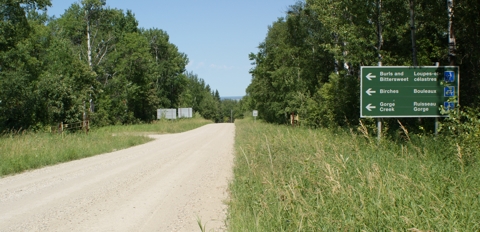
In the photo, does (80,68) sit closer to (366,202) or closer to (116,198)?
(116,198)

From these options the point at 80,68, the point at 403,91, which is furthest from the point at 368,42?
the point at 80,68

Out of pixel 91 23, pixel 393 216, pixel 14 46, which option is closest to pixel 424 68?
pixel 393 216

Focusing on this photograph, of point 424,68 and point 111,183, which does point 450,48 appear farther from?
point 111,183

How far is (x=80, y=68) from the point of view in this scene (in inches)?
1421

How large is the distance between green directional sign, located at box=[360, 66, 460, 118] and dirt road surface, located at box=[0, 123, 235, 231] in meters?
5.56

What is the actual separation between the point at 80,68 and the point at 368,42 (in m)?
26.0

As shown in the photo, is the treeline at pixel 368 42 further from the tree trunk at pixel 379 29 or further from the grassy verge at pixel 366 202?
the grassy verge at pixel 366 202

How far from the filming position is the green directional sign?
1366 centimetres

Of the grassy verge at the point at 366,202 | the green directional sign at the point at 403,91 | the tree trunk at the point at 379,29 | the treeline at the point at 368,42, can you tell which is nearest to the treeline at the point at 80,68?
the treeline at the point at 368,42

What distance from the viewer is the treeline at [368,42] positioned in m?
16.4

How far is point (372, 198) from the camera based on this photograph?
5.08 metres

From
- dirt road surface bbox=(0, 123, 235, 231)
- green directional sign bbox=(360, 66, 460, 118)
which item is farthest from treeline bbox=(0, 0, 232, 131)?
green directional sign bbox=(360, 66, 460, 118)

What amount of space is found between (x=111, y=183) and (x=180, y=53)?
83555mm

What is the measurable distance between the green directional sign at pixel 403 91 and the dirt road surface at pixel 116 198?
5564mm
